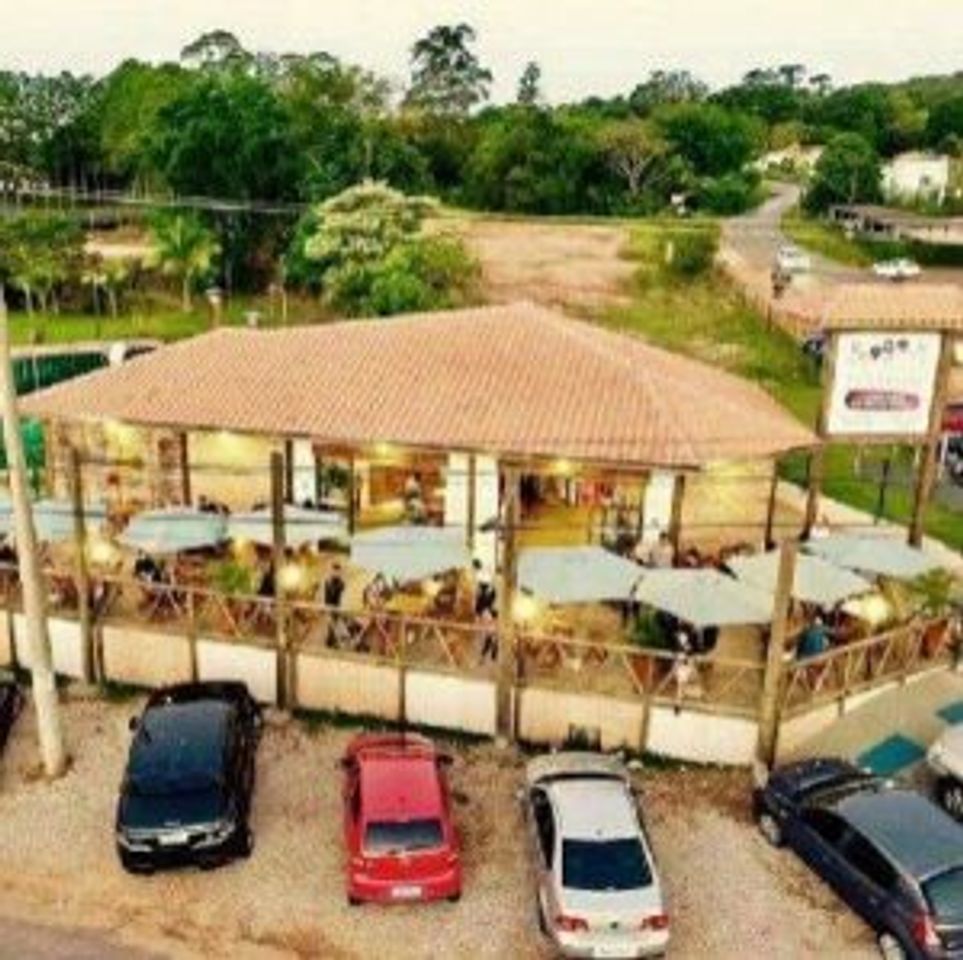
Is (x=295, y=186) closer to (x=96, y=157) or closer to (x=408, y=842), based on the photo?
(x=96, y=157)

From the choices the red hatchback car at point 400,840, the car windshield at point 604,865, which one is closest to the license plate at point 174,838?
the red hatchback car at point 400,840

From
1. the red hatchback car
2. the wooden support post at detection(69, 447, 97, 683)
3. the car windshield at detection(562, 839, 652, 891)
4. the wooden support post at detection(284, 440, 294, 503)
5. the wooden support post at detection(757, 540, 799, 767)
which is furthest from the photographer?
the wooden support post at detection(284, 440, 294, 503)

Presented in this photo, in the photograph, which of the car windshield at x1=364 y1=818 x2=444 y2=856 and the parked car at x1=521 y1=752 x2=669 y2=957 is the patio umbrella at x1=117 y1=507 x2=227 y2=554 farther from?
the parked car at x1=521 y1=752 x2=669 y2=957

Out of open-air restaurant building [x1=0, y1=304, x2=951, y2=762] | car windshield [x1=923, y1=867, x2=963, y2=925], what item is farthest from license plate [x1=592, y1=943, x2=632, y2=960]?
open-air restaurant building [x1=0, y1=304, x2=951, y2=762]

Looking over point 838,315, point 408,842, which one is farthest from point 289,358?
point 408,842

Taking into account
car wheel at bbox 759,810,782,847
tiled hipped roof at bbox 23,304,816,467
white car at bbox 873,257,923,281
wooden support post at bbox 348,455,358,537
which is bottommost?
car wheel at bbox 759,810,782,847
